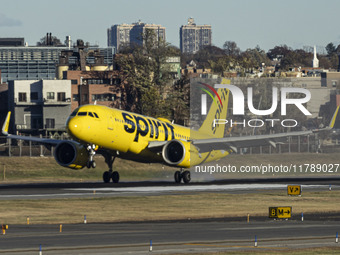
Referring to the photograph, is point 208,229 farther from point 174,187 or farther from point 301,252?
point 174,187

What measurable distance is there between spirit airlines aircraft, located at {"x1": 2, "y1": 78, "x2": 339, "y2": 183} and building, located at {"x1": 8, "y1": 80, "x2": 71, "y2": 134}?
70.5 m

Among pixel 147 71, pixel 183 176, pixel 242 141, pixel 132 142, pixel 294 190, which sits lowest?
pixel 183 176

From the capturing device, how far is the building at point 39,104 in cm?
14538

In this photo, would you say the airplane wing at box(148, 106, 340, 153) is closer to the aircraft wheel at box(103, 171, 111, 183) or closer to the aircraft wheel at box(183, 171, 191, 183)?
the aircraft wheel at box(183, 171, 191, 183)

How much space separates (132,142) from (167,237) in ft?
98.7

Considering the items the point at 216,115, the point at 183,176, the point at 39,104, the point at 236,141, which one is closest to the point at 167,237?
the point at 183,176

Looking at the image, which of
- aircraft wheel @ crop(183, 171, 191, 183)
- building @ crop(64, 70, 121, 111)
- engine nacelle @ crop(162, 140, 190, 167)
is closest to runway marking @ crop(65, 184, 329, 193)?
engine nacelle @ crop(162, 140, 190, 167)

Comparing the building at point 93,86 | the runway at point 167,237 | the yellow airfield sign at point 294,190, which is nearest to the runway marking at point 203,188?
the yellow airfield sign at point 294,190

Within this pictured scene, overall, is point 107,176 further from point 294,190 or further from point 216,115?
point 294,190

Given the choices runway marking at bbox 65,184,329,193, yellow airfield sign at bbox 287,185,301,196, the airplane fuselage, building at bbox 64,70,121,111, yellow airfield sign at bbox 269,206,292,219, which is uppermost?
building at bbox 64,70,121,111

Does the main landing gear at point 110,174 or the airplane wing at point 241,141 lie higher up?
the airplane wing at point 241,141

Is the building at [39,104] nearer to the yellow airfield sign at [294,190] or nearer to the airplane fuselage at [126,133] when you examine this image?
the airplane fuselage at [126,133]

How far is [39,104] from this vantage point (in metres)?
147

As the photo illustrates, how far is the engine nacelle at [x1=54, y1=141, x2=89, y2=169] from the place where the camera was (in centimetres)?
6781
